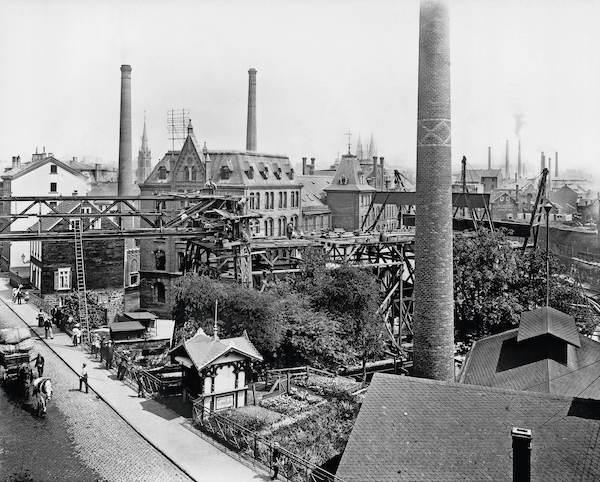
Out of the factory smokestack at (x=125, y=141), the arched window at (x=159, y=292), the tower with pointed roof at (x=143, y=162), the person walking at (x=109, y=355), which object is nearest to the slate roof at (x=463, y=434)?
the person walking at (x=109, y=355)

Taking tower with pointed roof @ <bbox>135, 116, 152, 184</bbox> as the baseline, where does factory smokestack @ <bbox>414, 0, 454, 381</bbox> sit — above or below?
below

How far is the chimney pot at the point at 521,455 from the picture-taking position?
34.9 feet

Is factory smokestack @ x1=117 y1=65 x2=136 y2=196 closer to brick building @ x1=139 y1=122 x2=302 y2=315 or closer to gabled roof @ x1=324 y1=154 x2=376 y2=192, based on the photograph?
brick building @ x1=139 y1=122 x2=302 y2=315

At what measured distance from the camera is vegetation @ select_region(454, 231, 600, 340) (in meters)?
28.5

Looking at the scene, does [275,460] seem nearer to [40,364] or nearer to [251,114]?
[40,364]

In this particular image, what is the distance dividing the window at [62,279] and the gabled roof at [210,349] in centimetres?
2246

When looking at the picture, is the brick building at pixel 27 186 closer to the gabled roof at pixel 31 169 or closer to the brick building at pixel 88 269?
the gabled roof at pixel 31 169

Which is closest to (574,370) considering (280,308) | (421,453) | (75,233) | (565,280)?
(421,453)

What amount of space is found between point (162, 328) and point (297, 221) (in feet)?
80.8

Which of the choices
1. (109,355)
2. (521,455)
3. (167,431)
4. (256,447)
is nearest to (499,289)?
(109,355)

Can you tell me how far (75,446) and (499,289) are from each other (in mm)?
19770

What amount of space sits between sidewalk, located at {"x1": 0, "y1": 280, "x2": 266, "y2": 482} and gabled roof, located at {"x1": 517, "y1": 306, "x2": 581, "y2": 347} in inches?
356

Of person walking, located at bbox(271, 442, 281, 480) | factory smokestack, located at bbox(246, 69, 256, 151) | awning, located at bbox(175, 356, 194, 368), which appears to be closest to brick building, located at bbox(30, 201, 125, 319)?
awning, located at bbox(175, 356, 194, 368)

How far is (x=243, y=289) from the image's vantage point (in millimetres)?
23609
